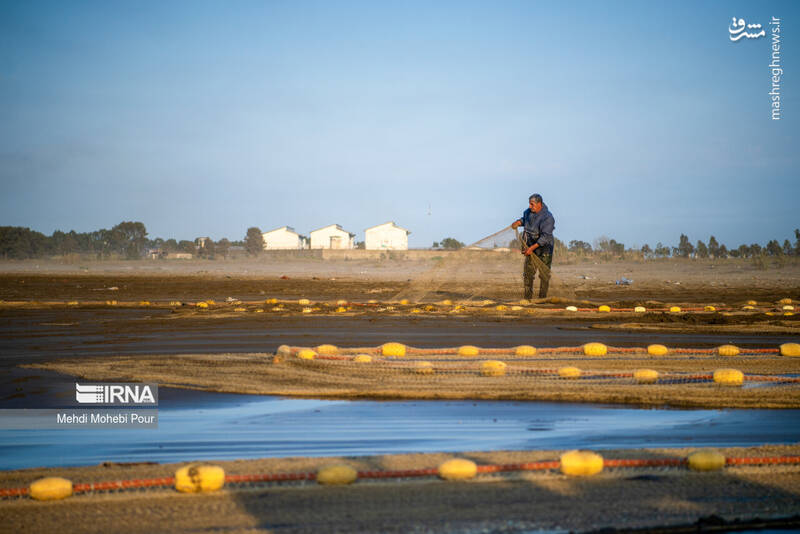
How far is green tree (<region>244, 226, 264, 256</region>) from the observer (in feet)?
268

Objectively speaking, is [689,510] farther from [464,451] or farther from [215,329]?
[215,329]

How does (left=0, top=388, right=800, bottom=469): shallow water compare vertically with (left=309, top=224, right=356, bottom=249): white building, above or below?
below

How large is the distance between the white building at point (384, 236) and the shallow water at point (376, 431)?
78676mm

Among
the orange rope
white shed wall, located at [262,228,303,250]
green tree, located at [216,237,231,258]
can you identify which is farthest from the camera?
white shed wall, located at [262,228,303,250]

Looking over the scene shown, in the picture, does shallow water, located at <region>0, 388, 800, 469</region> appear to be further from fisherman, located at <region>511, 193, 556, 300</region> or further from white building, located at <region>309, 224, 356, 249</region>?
white building, located at <region>309, 224, 356, 249</region>

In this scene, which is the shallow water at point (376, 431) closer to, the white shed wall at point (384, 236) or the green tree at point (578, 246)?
the green tree at point (578, 246)

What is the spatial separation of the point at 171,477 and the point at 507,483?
6.00 ft

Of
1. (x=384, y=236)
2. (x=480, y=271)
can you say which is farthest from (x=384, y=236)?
(x=480, y=271)

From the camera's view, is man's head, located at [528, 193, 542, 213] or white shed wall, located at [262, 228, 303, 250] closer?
man's head, located at [528, 193, 542, 213]

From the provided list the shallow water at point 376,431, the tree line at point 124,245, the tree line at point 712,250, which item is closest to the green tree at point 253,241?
the tree line at point 124,245

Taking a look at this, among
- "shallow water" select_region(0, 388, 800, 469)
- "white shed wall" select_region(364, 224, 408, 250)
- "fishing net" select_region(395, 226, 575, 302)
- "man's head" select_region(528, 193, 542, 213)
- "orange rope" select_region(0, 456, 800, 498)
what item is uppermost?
"white shed wall" select_region(364, 224, 408, 250)

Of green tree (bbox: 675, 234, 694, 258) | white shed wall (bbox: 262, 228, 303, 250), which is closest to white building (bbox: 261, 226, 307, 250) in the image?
white shed wall (bbox: 262, 228, 303, 250)

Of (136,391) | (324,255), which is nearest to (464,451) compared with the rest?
(136,391)

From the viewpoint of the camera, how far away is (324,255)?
73.8 metres
